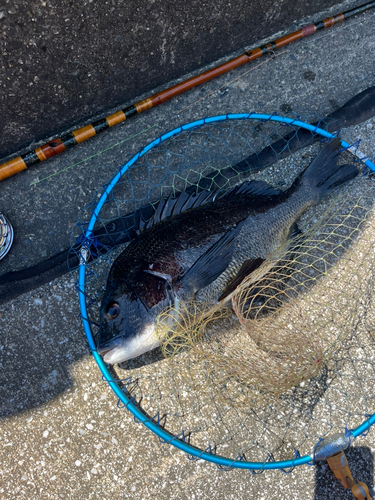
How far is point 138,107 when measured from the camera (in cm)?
295

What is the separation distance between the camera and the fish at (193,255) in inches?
93.7

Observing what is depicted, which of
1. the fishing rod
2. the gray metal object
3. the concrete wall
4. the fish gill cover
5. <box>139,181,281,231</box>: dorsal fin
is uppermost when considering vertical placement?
the concrete wall

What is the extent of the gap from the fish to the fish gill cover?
0.11 meters

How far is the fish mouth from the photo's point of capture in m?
2.32

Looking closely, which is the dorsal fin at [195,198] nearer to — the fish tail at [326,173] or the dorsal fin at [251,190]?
the dorsal fin at [251,190]

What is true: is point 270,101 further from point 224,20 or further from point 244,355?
point 244,355

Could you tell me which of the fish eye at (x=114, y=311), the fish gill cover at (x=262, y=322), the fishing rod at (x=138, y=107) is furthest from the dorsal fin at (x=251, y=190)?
the fish eye at (x=114, y=311)

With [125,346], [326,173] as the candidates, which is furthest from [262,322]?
[326,173]

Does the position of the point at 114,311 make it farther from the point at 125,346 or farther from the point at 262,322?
the point at 262,322

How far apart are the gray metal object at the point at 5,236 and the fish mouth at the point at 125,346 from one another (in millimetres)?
1175

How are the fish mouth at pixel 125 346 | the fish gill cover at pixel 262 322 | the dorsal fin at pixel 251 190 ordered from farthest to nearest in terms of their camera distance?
the dorsal fin at pixel 251 190, the fish gill cover at pixel 262 322, the fish mouth at pixel 125 346

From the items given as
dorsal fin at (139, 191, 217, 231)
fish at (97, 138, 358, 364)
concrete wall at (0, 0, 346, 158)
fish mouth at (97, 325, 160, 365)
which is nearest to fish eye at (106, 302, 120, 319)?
fish at (97, 138, 358, 364)

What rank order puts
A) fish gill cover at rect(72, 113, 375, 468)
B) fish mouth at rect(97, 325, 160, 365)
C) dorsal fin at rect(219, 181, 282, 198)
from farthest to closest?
dorsal fin at rect(219, 181, 282, 198)
fish gill cover at rect(72, 113, 375, 468)
fish mouth at rect(97, 325, 160, 365)

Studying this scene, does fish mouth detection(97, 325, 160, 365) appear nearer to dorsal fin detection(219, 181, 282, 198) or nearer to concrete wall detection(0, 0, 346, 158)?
dorsal fin detection(219, 181, 282, 198)
